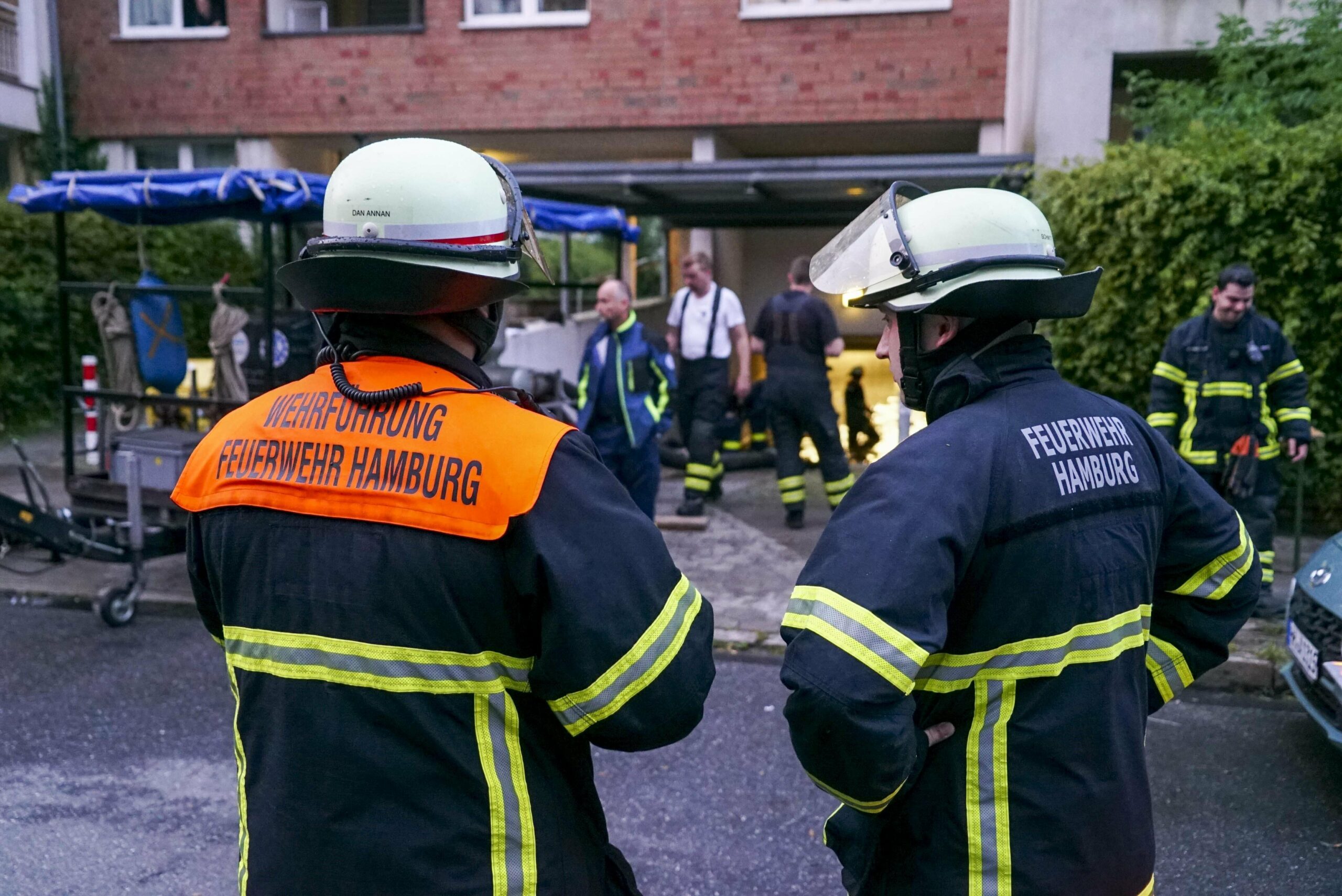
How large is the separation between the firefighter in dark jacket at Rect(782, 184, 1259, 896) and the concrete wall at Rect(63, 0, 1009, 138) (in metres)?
14.3

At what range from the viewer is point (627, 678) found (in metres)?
1.61

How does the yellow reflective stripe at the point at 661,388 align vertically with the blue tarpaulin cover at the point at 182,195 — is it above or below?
below

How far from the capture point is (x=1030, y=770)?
1748 millimetres

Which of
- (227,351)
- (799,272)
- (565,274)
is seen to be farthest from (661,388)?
(565,274)

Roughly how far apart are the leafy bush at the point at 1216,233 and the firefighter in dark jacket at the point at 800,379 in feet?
5.87

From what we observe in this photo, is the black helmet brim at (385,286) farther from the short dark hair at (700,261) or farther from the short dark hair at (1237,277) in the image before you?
the short dark hair at (700,261)

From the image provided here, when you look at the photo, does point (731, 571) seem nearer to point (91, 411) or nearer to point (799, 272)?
point (799, 272)

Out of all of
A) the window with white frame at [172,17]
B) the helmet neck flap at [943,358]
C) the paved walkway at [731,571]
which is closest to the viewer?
the helmet neck flap at [943,358]

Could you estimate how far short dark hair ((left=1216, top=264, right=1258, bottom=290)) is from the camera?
584cm

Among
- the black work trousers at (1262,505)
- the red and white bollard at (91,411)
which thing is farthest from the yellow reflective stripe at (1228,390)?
the red and white bollard at (91,411)

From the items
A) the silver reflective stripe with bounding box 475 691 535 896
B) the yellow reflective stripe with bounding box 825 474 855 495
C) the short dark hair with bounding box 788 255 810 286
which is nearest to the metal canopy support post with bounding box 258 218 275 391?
the short dark hair with bounding box 788 255 810 286

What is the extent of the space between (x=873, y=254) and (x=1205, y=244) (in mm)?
6920

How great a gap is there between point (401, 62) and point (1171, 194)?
11956mm

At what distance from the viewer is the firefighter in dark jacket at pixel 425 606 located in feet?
5.18
